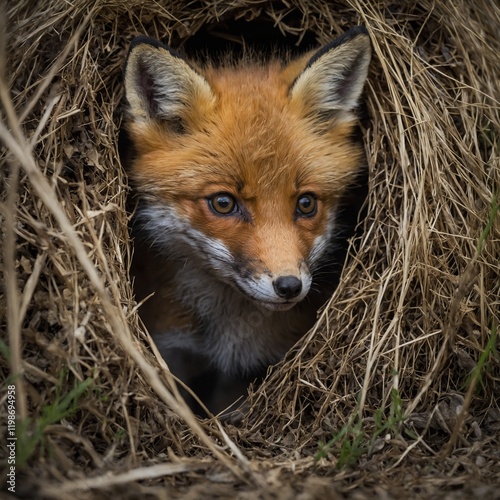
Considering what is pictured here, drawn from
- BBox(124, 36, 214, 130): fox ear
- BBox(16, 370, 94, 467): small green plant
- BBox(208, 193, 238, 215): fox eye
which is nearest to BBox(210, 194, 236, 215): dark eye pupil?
BBox(208, 193, 238, 215): fox eye

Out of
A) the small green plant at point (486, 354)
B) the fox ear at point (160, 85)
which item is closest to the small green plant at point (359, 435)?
the small green plant at point (486, 354)

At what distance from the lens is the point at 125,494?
88.0 inches

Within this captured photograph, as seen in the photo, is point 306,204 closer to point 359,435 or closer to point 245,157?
point 245,157

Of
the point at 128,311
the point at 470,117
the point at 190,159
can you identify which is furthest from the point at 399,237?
the point at 128,311

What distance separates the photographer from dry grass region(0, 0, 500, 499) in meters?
2.49

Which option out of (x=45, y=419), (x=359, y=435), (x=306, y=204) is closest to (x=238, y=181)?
(x=306, y=204)

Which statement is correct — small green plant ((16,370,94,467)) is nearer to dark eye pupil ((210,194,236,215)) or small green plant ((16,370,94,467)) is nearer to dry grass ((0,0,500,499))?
dry grass ((0,0,500,499))

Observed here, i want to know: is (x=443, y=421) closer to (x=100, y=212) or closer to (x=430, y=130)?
(x=430, y=130)

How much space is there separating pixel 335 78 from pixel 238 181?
0.84m

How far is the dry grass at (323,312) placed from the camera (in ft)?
8.18

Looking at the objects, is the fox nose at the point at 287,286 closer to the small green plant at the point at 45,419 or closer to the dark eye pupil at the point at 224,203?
the dark eye pupil at the point at 224,203

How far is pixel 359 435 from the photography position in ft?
8.91

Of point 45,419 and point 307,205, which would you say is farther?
point 307,205

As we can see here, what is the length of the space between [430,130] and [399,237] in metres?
0.61
